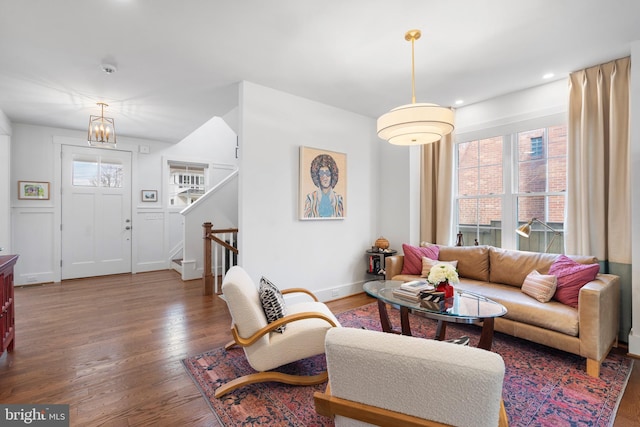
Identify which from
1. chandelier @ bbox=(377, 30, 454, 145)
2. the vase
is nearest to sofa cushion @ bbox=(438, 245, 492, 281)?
the vase

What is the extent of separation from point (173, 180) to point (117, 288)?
2627 mm

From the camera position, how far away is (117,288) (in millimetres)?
4699

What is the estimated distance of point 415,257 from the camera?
3766 mm

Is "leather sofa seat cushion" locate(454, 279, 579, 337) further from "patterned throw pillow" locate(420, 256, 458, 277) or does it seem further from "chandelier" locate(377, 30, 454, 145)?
"chandelier" locate(377, 30, 454, 145)

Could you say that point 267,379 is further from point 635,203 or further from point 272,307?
point 635,203

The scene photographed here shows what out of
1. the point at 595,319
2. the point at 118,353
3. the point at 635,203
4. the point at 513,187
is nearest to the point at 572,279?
the point at 595,319

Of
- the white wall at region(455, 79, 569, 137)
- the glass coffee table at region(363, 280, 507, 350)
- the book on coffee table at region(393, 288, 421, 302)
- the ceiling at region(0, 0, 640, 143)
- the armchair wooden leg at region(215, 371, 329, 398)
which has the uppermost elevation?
the ceiling at region(0, 0, 640, 143)

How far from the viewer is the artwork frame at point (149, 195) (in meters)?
5.90

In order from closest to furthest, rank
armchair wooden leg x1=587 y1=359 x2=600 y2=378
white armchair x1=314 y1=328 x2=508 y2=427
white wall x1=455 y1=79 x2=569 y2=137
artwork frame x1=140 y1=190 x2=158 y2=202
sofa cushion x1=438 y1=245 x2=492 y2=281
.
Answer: white armchair x1=314 y1=328 x2=508 y2=427 < armchair wooden leg x1=587 y1=359 x2=600 y2=378 < white wall x1=455 y1=79 x2=569 y2=137 < sofa cushion x1=438 y1=245 x2=492 y2=281 < artwork frame x1=140 y1=190 x2=158 y2=202

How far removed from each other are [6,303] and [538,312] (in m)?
4.56

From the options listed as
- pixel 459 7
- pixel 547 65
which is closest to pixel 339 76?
pixel 459 7

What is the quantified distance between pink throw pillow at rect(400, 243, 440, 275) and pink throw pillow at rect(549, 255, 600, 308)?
4.26 ft

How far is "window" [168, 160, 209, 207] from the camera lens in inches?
252

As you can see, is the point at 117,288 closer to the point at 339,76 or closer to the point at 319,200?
the point at 319,200
